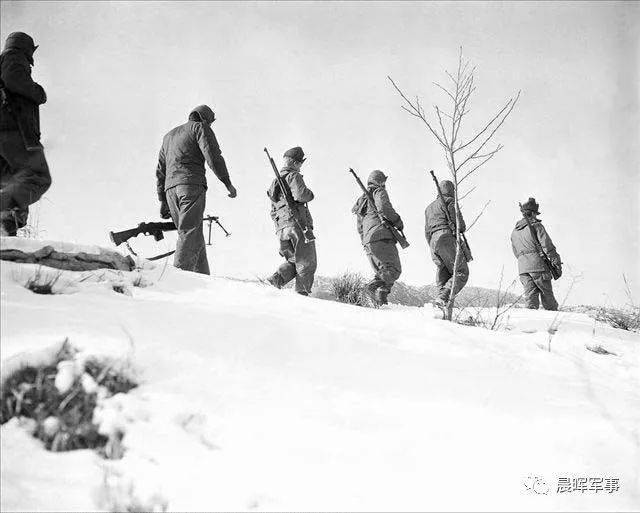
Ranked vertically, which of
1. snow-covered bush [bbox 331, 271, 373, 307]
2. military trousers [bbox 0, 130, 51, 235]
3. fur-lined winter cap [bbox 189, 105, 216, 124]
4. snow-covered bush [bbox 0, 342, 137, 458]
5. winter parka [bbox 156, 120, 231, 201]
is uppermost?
fur-lined winter cap [bbox 189, 105, 216, 124]

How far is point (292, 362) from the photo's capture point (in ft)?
6.29

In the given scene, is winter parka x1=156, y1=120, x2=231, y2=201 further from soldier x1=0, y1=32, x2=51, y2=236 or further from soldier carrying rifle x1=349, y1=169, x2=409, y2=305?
soldier carrying rifle x1=349, y1=169, x2=409, y2=305

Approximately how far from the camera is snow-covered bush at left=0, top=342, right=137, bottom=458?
1.44 meters

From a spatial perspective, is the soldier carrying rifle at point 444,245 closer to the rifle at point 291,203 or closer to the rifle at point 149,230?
the rifle at point 291,203

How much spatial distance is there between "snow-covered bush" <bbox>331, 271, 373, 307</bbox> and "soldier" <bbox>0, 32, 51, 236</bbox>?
12.1ft

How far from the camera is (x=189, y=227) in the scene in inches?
186

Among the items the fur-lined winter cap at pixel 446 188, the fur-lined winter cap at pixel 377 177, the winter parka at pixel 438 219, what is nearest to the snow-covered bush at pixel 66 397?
the winter parka at pixel 438 219

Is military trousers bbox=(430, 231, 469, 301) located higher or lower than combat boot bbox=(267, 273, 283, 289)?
higher

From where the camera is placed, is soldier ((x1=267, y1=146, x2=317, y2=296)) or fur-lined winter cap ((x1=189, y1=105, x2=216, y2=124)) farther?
soldier ((x1=267, y1=146, x2=317, y2=296))

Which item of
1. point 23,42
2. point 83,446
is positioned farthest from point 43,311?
point 23,42

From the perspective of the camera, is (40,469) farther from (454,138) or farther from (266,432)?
(454,138)

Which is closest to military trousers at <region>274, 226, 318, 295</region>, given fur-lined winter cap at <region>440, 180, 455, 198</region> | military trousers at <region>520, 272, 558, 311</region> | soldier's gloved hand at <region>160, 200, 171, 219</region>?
soldier's gloved hand at <region>160, 200, 171, 219</region>

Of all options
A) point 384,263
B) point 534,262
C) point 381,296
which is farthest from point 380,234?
point 534,262

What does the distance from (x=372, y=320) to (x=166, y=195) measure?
3202 mm
